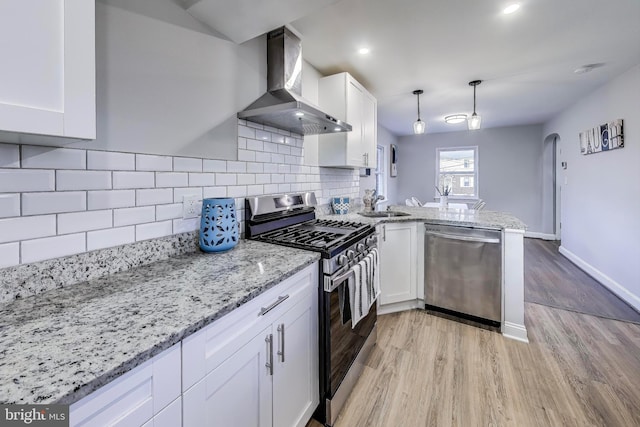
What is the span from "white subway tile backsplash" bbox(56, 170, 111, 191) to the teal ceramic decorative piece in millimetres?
409

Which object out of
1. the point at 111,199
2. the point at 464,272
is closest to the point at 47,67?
the point at 111,199

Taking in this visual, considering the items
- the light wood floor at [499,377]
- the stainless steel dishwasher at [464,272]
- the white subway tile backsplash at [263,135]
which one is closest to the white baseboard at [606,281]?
the light wood floor at [499,377]

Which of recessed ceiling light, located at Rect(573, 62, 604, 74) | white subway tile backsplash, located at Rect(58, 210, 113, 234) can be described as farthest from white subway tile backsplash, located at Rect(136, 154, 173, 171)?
recessed ceiling light, located at Rect(573, 62, 604, 74)

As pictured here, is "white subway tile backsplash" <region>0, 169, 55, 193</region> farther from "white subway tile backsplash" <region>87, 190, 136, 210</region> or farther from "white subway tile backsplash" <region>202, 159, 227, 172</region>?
"white subway tile backsplash" <region>202, 159, 227, 172</region>

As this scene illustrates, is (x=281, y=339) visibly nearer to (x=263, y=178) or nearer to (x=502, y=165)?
(x=263, y=178)

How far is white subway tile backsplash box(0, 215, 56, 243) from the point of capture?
0.82 meters

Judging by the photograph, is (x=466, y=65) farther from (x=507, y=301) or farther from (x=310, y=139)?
(x=507, y=301)

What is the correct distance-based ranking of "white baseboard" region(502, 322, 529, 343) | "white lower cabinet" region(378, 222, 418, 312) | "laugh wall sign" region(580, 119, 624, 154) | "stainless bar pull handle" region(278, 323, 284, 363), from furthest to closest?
"laugh wall sign" region(580, 119, 624, 154) → "white lower cabinet" region(378, 222, 418, 312) → "white baseboard" region(502, 322, 529, 343) → "stainless bar pull handle" region(278, 323, 284, 363)

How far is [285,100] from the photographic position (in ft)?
5.30

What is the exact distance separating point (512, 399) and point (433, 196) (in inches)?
222

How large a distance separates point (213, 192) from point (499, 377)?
2156 mm

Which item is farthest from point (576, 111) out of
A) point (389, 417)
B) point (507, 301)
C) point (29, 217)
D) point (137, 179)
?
point (29, 217)

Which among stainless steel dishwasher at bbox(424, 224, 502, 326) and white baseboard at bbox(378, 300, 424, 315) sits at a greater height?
stainless steel dishwasher at bbox(424, 224, 502, 326)

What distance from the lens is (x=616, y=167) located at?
3.03 m
